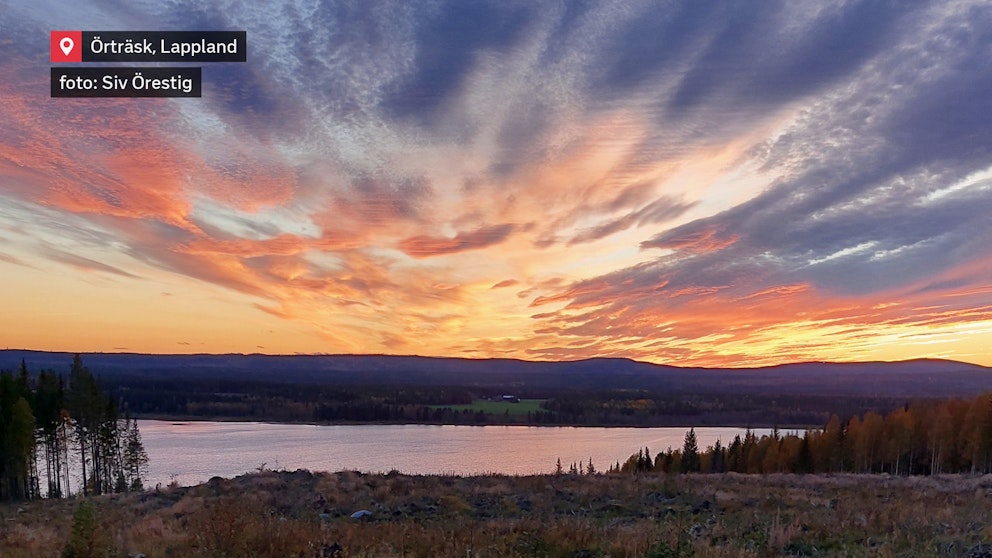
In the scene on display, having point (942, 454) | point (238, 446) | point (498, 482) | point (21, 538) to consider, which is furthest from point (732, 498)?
point (238, 446)

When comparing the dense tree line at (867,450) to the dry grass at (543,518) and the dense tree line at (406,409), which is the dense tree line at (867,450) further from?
the dense tree line at (406,409)

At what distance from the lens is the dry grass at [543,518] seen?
8.71 m

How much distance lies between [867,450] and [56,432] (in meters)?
79.3

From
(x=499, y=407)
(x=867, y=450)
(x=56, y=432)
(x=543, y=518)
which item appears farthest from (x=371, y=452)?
(x=499, y=407)

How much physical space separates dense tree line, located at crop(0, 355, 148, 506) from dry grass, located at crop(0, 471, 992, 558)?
94.9 ft

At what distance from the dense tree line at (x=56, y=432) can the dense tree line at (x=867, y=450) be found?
47052 millimetres

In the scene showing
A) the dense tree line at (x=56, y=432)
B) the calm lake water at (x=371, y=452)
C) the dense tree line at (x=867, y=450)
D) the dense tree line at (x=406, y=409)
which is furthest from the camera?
the dense tree line at (x=406, y=409)

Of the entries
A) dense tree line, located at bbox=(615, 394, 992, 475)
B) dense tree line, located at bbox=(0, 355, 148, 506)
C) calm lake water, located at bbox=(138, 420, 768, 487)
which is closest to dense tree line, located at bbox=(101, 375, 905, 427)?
calm lake water, located at bbox=(138, 420, 768, 487)

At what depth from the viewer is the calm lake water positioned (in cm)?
6041

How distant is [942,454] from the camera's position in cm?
5841

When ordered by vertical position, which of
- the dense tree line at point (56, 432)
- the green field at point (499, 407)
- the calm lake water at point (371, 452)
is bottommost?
the green field at point (499, 407)

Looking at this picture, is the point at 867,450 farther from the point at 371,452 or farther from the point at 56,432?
the point at 56,432

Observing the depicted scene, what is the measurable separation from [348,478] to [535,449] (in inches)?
2690

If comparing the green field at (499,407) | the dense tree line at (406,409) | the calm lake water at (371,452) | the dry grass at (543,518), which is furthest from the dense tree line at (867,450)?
the green field at (499,407)
